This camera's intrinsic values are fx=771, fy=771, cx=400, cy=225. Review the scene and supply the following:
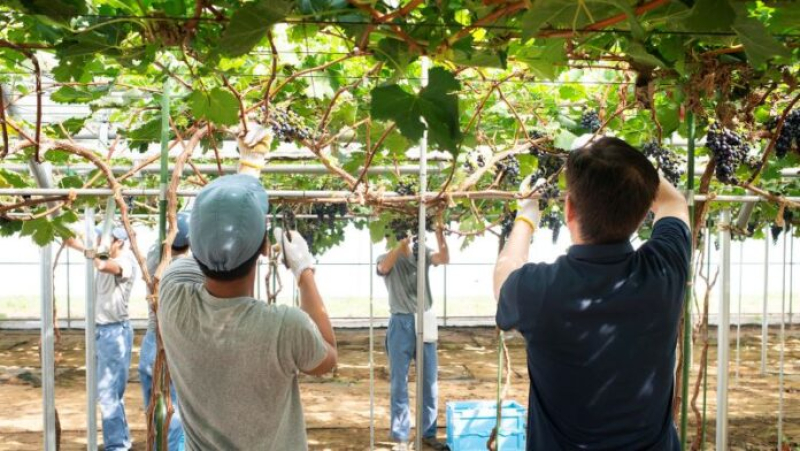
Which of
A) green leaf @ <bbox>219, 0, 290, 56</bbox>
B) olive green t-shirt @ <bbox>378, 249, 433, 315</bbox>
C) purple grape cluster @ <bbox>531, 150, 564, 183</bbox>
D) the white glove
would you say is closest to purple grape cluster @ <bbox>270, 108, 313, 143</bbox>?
purple grape cluster @ <bbox>531, 150, 564, 183</bbox>

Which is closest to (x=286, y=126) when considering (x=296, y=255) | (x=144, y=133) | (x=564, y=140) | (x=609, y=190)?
(x=144, y=133)

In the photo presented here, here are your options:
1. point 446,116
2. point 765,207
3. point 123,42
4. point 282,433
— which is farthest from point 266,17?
point 765,207

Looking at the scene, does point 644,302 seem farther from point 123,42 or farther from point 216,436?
point 123,42

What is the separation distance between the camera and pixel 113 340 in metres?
5.70

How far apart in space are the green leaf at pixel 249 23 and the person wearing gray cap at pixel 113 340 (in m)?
4.21

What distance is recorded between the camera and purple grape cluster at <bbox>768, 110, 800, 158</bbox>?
3295mm

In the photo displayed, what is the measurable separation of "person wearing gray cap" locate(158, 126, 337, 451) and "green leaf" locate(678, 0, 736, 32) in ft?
3.35

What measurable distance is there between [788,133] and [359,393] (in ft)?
21.3

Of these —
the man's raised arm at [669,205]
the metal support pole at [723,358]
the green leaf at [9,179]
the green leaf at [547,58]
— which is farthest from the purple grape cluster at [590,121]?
the green leaf at [9,179]

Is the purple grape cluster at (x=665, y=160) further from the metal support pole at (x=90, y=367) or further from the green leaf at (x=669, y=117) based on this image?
the metal support pole at (x=90, y=367)

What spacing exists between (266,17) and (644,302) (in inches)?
37.5

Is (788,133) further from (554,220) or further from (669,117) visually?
(554,220)

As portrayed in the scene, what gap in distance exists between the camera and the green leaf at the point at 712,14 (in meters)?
1.40

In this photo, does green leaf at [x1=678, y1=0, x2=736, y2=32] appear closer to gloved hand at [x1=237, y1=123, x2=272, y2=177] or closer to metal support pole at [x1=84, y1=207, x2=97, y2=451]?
gloved hand at [x1=237, y1=123, x2=272, y2=177]
